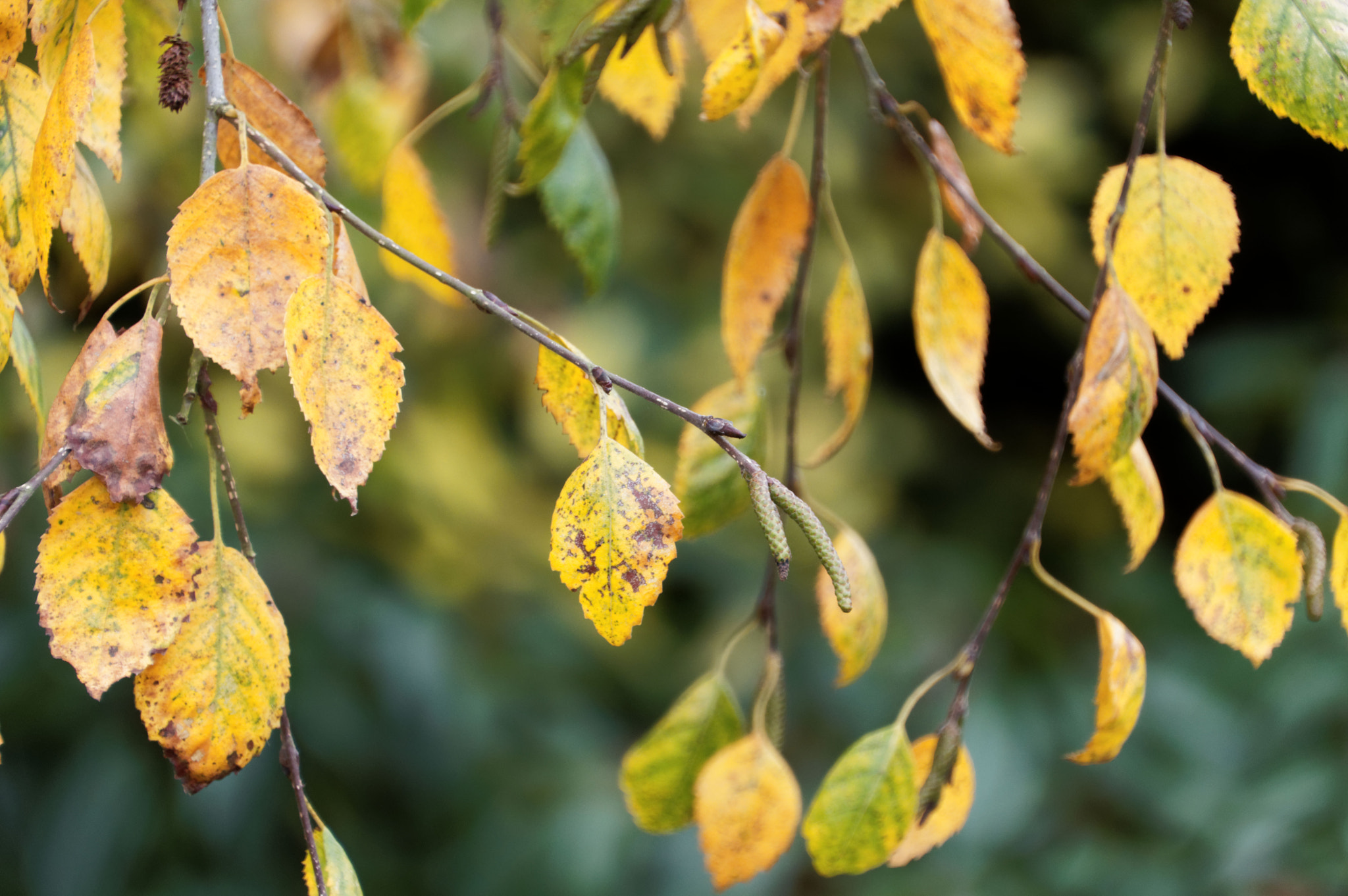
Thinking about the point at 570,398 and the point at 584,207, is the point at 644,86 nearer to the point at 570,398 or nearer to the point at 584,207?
the point at 584,207

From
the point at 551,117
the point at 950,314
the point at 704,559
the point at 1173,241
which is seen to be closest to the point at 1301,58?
the point at 1173,241

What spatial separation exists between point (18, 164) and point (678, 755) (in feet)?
1.32

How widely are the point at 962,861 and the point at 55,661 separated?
105 centimetres

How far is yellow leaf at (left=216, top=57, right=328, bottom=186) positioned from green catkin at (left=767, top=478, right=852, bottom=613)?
0.82 feet

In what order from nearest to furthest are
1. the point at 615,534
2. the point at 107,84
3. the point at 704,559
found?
the point at 615,534 → the point at 107,84 → the point at 704,559

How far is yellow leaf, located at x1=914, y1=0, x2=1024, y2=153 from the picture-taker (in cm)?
44

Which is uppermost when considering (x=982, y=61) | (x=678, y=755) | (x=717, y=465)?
(x=982, y=61)

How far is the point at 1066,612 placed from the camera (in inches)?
65.5

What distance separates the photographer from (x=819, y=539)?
319mm

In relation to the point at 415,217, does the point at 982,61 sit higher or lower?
higher

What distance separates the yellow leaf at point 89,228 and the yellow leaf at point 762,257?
0.28 metres

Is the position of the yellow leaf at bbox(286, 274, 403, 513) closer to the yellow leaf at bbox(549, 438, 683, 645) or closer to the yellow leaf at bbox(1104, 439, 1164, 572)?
the yellow leaf at bbox(549, 438, 683, 645)

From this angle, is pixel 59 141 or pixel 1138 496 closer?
pixel 59 141

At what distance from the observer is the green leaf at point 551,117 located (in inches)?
18.1
